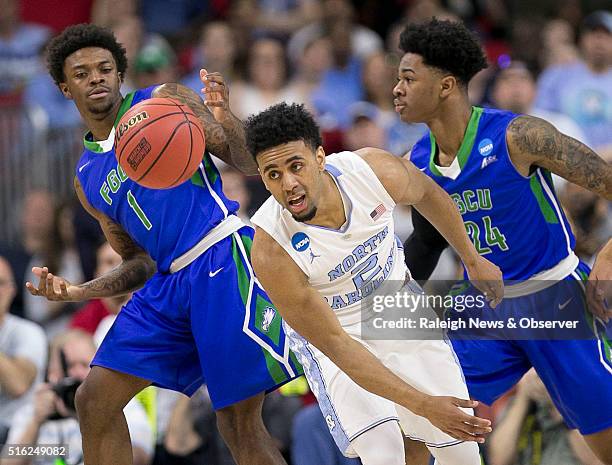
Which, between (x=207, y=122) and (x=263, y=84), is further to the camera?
(x=263, y=84)

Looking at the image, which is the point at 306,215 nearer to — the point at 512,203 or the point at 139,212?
the point at 139,212

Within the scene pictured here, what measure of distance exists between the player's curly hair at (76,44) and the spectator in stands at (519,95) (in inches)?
181

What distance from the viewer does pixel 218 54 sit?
432 inches

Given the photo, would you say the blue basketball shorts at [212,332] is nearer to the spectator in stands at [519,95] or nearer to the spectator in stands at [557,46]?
the spectator in stands at [519,95]

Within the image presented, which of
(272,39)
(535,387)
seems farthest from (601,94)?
(535,387)

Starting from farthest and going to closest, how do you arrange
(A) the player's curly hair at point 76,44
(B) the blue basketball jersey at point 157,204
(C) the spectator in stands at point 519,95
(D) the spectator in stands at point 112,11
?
(D) the spectator in stands at point 112,11 → (C) the spectator in stands at point 519,95 → (A) the player's curly hair at point 76,44 → (B) the blue basketball jersey at point 157,204

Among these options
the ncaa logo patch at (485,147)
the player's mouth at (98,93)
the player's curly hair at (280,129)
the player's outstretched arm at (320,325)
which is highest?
the player's mouth at (98,93)

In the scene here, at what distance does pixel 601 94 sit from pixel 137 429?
5548 millimetres

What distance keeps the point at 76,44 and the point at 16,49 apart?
217 inches

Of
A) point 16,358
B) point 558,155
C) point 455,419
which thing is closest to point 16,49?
point 16,358

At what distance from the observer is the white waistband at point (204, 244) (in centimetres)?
584

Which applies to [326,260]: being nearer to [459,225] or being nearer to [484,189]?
[459,225]

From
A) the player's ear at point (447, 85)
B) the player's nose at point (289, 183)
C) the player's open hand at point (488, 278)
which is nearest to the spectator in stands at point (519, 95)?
the player's ear at point (447, 85)

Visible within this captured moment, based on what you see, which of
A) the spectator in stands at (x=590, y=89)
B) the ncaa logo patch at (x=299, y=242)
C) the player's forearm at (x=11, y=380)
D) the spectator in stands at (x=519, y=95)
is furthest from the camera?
the spectator in stands at (x=590, y=89)
